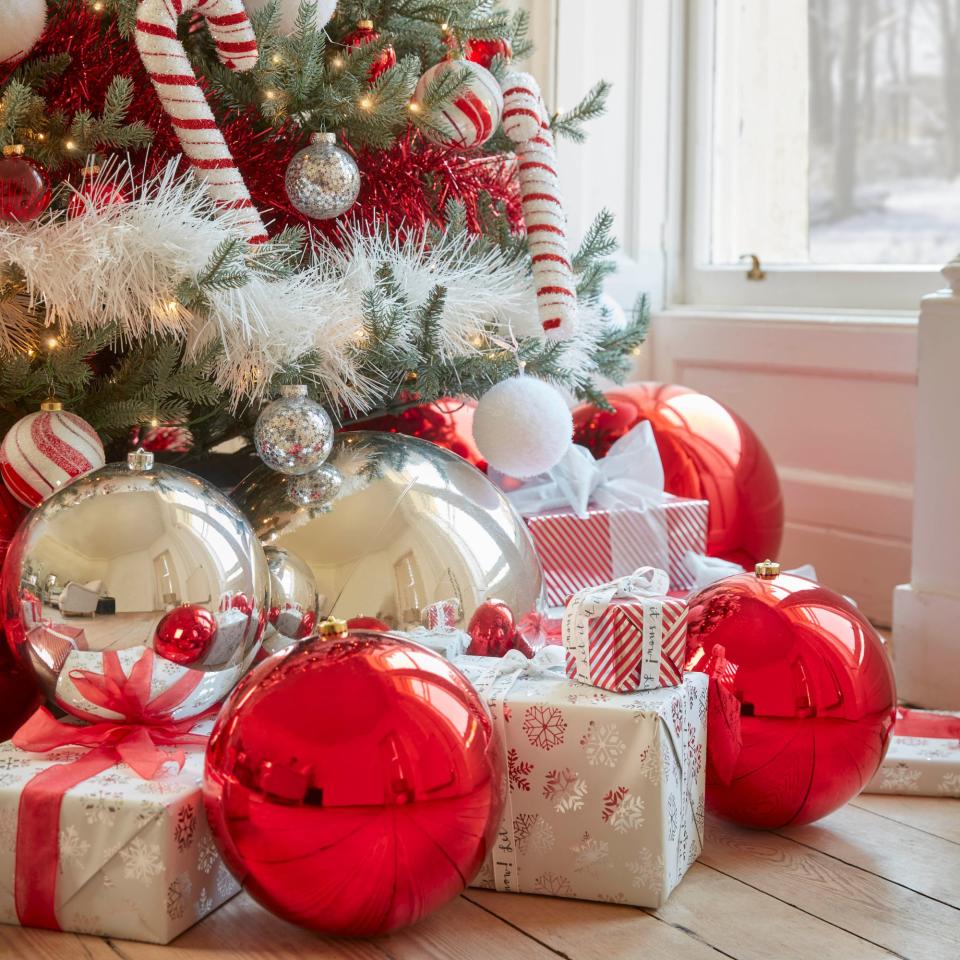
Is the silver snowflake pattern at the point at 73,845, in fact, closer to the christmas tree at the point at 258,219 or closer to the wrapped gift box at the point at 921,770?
the christmas tree at the point at 258,219

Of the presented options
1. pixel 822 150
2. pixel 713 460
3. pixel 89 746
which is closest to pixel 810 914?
pixel 89 746

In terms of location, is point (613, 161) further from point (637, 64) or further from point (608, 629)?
point (608, 629)

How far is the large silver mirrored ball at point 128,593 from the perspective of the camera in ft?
3.68

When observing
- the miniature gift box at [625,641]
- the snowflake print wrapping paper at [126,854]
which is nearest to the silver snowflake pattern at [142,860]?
the snowflake print wrapping paper at [126,854]

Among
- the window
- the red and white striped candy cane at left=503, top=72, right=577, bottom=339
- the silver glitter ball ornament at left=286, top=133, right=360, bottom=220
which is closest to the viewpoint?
the silver glitter ball ornament at left=286, top=133, right=360, bottom=220

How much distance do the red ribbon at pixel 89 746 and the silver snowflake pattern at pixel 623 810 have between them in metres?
0.37

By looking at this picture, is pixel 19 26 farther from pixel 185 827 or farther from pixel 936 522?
pixel 936 522

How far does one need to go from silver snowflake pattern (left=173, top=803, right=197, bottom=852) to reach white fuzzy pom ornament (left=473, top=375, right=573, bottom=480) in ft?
1.99

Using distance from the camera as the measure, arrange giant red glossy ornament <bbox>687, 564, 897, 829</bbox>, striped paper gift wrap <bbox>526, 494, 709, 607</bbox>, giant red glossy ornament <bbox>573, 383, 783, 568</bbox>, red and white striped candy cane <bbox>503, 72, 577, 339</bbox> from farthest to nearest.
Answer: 1. giant red glossy ornament <bbox>573, 383, 783, 568</bbox>
2. striped paper gift wrap <bbox>526, 494, 709, 607</bbox>
3. red and white striped candy cane <bbox>503, 72, 577, 339</bbox>
4. giant red glossy ornament <bbox>687, 564, 897, 829</bbox>

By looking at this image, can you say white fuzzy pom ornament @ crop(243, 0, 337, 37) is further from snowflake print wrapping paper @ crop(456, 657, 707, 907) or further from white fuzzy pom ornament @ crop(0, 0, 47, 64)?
snowflake print wrapping paper @ crop(456, 657, 707, 907)

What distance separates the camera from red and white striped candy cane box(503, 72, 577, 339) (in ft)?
4.92

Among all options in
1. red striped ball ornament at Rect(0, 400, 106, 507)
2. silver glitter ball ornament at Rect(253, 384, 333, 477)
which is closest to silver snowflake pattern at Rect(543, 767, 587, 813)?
silver glitter ball ornament at Rect(253, 384, 333, 477)

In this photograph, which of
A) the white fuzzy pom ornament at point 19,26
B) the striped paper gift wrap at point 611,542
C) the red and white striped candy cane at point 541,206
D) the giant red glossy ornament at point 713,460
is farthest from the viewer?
the giant red glossy ornament at point 713,460

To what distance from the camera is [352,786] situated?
3.08ft
